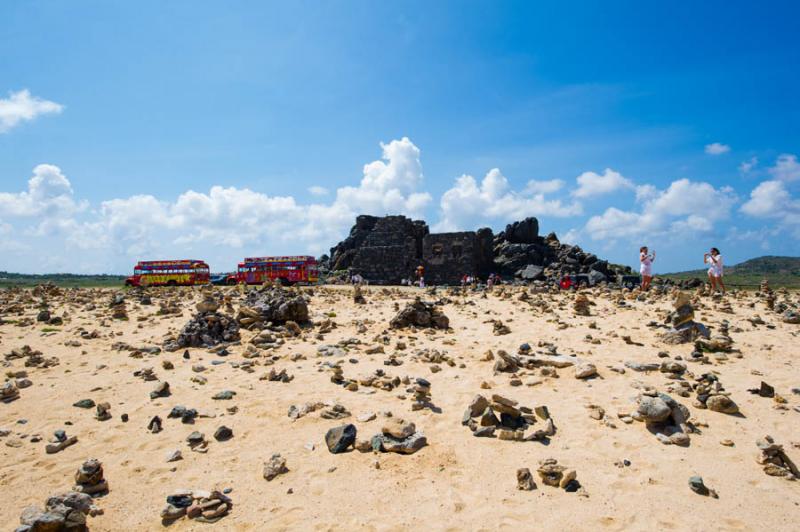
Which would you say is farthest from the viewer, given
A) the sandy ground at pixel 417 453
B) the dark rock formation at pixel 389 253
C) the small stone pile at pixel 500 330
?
the dark rock formation at pixel 389 253

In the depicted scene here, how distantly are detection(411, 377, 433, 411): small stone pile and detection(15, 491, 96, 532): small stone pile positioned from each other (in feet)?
13.4

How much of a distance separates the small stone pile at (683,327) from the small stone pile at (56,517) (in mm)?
10623

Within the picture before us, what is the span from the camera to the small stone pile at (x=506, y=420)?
17.9 ft

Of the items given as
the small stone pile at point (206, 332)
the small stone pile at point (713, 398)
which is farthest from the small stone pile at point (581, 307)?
the small stone pile at point (206, 332)

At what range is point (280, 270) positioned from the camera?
120 ft

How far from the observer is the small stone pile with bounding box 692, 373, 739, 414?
5922 mm

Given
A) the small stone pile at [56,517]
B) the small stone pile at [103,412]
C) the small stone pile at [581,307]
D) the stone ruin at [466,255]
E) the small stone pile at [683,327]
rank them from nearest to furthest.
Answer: the small stone pile at [56,517] → the small stone pile at [103,412] → the small stone pile at [683,327] → the small stone pile at [581,307] → the stone ruin at [466,255]

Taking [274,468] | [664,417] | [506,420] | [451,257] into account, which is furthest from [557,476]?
[451,257]

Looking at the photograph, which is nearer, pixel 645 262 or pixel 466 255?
pixel 645 262

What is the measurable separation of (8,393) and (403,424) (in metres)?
6.97

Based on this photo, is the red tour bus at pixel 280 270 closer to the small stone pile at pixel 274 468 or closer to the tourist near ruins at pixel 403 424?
the tourist near ruins at pixel 403 424

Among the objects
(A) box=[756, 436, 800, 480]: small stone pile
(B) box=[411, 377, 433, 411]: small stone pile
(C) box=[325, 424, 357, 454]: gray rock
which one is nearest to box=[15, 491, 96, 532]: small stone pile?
(C) box=[325, 424, 357, 454]: gray rock

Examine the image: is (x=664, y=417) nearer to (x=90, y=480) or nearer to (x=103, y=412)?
(x=90, y=480)

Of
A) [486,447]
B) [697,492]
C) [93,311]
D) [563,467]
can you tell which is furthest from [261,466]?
[93,311]
